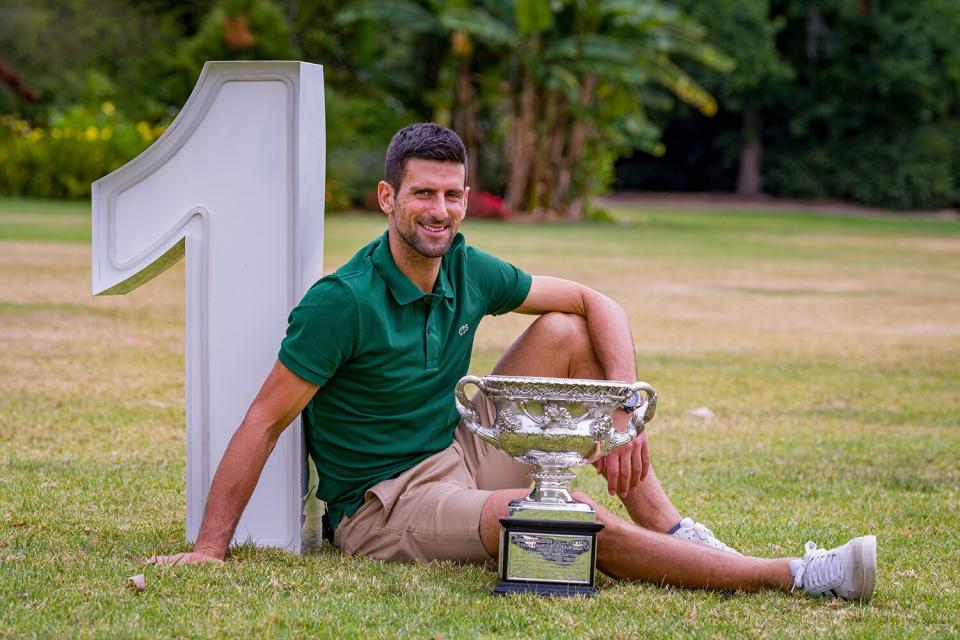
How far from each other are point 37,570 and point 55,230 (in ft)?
52.9

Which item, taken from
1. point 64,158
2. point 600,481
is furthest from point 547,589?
point 64,158

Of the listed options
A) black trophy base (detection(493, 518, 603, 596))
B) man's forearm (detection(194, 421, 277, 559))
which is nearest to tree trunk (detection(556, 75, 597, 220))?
man's forearm (detection(194, 421, 277, 559))

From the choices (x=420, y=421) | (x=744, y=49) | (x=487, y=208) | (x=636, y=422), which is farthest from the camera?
(x=744, y=49)

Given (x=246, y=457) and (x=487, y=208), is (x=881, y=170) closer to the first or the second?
(x=487, y=208)

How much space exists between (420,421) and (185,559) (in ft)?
2.56

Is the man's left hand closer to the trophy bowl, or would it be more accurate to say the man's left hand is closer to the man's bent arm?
the trophy bowl

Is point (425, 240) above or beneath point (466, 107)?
above

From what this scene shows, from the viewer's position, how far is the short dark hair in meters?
3.74

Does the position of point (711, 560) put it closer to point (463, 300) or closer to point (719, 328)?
point (463, 300)

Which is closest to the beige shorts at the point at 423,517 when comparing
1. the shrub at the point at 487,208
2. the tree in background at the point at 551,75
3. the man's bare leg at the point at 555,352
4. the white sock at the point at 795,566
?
the man's bare leg at the point at 555,352

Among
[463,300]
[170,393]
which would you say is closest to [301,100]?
[463,300]

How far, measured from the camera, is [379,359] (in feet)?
12.5

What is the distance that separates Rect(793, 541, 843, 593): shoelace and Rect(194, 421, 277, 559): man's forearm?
1503 mm

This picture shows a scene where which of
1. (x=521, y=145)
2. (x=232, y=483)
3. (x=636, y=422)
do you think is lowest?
(x=521, y=145)
